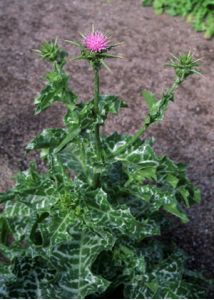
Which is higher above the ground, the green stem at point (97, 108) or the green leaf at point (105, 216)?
the green stem at point (97, 108)

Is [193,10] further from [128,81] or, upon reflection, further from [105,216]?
[105,216]

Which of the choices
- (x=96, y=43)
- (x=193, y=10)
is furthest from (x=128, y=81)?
(x=96, y=43)

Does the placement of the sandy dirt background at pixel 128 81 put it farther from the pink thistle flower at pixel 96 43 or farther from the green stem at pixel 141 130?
the pink thistle flower at pixel 96 43

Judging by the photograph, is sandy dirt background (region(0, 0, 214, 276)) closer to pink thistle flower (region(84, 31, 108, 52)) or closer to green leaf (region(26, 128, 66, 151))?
green leaf (region(26, 128, 66, 151))

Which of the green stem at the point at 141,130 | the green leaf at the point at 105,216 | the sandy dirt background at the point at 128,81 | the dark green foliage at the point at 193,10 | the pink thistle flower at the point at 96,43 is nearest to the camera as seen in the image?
the pink thistle flower at the point at 96,43

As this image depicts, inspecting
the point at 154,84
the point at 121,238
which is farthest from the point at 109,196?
the point at 154,84

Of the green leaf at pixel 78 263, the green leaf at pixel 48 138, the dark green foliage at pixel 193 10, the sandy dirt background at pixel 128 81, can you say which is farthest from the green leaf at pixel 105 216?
the dark green foliage at pixel 193 10

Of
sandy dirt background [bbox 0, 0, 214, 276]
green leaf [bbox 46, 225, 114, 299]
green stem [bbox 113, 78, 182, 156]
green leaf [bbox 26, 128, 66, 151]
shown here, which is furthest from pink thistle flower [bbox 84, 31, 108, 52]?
sandy dirt background [bbox 0, 0, 214, 276]
